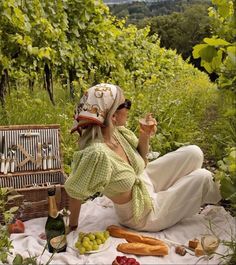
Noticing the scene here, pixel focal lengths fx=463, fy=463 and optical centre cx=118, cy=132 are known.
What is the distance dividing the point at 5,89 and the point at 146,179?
2719mm

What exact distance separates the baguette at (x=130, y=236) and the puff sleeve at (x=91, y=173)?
36cm

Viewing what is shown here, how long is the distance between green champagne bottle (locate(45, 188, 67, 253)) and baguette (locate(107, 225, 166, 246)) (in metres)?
0.33

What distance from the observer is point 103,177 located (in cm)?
255

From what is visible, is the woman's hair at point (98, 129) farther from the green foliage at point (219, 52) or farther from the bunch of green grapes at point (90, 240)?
the green foliage at point (219, 52)

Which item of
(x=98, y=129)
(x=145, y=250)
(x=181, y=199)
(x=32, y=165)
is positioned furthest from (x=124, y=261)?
(x=32, y=165)

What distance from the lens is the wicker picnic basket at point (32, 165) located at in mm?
3148

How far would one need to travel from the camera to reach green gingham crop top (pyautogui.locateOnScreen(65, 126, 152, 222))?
2.56 m

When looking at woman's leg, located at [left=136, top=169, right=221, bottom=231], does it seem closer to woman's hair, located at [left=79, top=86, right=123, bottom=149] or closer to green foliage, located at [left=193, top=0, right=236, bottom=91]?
woman's hair, located at [left=79, top=86, right=123, bottom=149]

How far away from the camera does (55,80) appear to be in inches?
261

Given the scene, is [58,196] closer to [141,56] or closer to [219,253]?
[219,253]

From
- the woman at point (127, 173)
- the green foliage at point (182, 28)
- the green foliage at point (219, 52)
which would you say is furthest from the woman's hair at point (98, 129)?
the green foliage at point (182, 28)

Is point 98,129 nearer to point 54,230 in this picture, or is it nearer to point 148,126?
point 148,126

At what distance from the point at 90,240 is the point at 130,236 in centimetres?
25

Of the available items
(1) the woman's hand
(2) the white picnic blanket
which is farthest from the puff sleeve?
(1) the woman's hand
